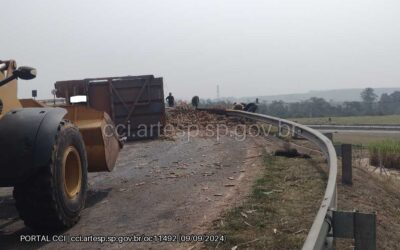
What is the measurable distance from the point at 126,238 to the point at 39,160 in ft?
4.17

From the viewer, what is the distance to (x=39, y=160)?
203 inches

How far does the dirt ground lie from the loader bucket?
1.59ft

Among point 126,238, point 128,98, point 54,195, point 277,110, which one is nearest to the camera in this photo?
point 126,238

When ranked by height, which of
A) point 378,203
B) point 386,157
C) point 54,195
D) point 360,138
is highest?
point 54,195

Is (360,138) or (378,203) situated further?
(360,138)

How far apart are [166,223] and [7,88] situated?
253 cm

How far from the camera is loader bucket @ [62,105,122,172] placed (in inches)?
290

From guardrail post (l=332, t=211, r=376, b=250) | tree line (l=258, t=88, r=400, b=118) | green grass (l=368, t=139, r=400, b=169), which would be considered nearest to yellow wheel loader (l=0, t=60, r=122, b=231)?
guardrail post (l=332, t=211, r=376, b=250)

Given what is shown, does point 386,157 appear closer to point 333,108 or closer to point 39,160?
point 39,160

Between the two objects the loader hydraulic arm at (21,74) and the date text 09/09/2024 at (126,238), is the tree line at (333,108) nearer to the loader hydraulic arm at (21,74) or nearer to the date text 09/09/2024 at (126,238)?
the loader hydraulic arm at (21,74)

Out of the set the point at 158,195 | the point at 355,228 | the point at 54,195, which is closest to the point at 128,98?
the point at 158,195

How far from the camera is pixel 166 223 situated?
18.1ft

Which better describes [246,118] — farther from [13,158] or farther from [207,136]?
[13,158]

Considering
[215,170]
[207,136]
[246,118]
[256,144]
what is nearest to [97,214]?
[215,170]
